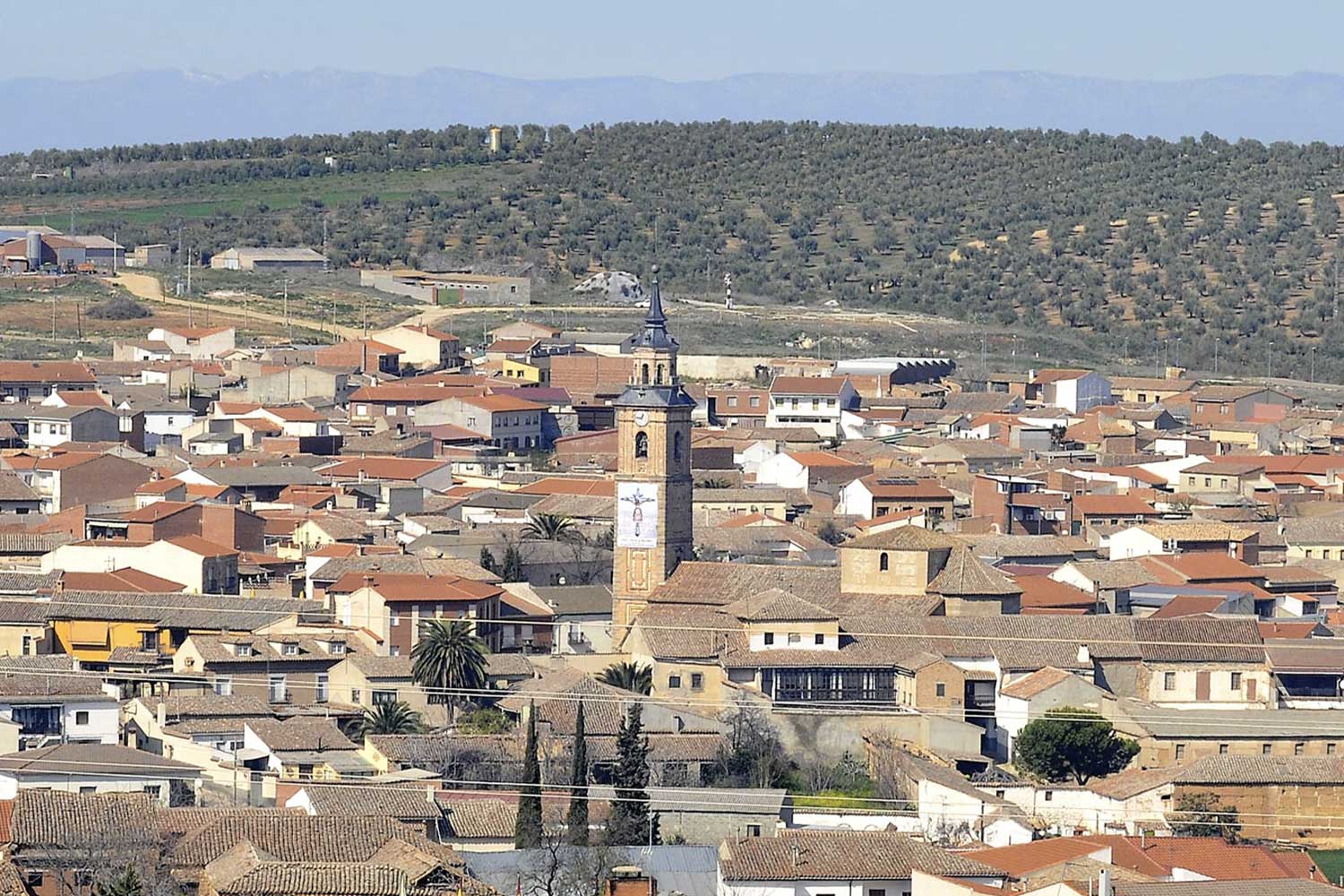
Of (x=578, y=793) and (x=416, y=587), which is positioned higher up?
(x=416, y=587)

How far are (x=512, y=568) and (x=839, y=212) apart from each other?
83.0 meters

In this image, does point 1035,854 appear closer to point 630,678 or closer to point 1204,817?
point 1204,817

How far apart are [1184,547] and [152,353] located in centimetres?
4106

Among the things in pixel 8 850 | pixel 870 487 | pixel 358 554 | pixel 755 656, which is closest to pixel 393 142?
pixel 870 487

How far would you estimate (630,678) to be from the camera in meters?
44.5

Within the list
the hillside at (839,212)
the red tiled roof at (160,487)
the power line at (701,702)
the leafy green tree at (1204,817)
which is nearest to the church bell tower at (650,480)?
the power line at (701,702)

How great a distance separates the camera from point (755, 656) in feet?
144

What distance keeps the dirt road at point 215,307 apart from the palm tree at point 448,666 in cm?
5763

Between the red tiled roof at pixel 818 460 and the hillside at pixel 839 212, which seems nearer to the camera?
the red tiled roof at pixel 818 460

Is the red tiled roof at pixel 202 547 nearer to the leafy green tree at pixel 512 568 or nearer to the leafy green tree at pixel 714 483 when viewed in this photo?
the leafy green tree at pixel 512 568

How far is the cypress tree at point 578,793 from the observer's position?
114 feet

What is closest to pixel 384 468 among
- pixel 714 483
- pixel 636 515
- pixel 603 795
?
pixel 714 483

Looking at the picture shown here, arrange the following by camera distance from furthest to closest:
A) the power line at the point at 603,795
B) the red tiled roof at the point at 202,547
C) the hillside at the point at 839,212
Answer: the hillside at the point at 839,212
the red tiled roof at the point at 202,547
the power line at the point at 603,795

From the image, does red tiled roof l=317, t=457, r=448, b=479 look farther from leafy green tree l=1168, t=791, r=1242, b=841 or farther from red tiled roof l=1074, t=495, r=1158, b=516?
leafy green tree l=1168, t=791, r=1242, b=841
